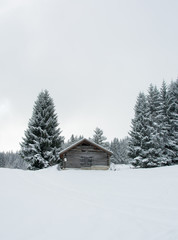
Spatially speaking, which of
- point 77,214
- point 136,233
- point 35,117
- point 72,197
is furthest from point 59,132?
point 136,233

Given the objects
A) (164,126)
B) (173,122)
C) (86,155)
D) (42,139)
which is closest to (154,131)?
(164,126)

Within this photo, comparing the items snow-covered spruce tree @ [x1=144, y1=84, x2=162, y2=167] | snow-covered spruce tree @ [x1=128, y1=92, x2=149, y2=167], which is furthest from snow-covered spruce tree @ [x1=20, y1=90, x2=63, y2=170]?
snow-covered spruce tree @ [x1=144, y1=84, x2=162, y2=167]

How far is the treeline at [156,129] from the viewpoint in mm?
24516

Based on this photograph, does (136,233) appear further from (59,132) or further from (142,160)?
(59,132)

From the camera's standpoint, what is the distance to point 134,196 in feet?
26.8

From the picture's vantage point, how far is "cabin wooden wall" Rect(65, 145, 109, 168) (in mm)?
23391

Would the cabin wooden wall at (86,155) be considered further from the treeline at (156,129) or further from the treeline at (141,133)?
the treeline at (156,129)

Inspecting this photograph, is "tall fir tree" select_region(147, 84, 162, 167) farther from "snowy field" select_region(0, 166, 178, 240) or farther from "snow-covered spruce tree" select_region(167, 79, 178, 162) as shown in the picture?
"snowy field" select_region(0, 166, 178, 240)

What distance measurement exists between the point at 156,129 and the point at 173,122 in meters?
2.91

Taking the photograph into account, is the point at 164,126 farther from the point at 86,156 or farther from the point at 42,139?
the point at 42,139

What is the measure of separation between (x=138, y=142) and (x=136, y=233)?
75.8 feet

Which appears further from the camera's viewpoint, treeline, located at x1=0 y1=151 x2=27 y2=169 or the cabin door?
treeline, located at x1=0 y1=151 x2=27 y2=169

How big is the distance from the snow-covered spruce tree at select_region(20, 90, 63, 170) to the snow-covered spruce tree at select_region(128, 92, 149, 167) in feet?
39.4

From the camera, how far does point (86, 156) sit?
23.8 meters
